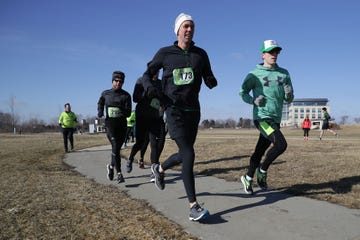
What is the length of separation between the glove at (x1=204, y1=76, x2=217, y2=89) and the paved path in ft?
4.77

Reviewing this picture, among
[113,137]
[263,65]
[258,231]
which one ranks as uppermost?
[263,65]

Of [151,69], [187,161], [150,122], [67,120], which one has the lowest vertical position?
[187,161]

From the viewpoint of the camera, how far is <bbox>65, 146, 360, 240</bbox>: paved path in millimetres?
3217

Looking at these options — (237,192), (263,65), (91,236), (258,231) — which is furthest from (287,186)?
(91,236)

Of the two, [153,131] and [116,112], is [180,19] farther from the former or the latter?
[153,131]

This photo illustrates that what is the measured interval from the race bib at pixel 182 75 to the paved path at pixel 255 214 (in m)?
1.48

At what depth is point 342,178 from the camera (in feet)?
19.4

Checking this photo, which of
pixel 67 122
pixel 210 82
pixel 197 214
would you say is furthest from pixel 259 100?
pixel 67 122

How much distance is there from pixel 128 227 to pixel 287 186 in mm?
2898

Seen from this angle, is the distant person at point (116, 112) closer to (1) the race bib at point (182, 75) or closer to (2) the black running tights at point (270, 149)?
(2) the black running tights at point (270, 149)

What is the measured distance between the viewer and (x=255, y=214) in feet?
12.6

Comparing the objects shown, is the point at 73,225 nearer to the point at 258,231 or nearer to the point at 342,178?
the point at 258,231

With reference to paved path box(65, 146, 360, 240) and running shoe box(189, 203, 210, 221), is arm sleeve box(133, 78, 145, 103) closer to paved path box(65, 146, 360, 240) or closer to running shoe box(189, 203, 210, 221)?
paved path box(65, 146, 360, 240)

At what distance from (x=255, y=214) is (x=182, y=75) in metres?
1.72
